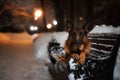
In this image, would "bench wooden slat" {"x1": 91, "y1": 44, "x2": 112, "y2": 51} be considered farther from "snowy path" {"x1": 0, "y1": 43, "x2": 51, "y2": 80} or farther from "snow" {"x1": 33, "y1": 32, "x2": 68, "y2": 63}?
"snow" {"x1": 33, "y1": 32, "x2": 68, "y2": 63}

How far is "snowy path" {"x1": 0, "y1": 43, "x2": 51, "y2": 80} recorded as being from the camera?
8578 mm

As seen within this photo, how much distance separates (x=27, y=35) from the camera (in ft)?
59.3

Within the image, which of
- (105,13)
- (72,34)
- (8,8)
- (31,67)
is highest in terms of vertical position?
(8,8)

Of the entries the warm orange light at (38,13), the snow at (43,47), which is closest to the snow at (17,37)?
the warm orange light at (38,13)

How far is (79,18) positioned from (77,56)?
1048 centimetres

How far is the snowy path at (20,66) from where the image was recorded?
28.1 feet

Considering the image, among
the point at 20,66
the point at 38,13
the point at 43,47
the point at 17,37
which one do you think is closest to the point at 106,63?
the point at 20,66

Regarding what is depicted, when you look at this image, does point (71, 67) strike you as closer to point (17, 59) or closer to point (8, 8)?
point (17, 59)

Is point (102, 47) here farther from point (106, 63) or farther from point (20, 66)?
point (20, 66)

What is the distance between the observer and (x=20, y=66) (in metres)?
9.92

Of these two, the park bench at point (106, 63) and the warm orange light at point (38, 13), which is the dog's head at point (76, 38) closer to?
the park bench at point (106, 63)

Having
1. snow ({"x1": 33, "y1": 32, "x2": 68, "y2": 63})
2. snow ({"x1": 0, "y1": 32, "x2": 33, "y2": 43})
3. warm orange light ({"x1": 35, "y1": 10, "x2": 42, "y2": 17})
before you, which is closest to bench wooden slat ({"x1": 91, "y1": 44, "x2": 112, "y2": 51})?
snow ({"x1": 33, "y1": 32, "x2": 68, "y2": 63})

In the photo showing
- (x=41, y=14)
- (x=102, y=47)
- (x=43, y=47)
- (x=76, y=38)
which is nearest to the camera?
(x=76, y=38)

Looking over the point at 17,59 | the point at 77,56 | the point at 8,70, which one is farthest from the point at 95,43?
the point at 17,59
